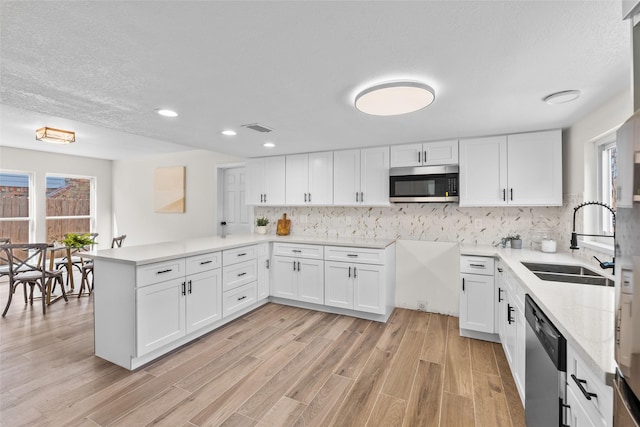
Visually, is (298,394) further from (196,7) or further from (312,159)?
(312,159)

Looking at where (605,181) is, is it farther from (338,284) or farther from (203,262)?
(203,262)

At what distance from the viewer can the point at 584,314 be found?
1.25 metres

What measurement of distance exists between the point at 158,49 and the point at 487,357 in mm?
3361

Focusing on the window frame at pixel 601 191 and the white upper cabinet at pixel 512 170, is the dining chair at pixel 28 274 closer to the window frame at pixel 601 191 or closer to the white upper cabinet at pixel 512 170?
the white upper cabinet at pixel 512 170

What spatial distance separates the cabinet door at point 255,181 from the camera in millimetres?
4457

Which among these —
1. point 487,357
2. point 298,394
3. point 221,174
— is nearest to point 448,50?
point 298,394

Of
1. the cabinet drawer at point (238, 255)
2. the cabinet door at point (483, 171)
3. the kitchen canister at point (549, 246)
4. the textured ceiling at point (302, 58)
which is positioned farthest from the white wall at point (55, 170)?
the kitchen canister at point (549, 246)

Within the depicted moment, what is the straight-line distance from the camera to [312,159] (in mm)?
4066

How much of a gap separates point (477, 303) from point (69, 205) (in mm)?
7812

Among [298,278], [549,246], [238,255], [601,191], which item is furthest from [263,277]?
[601,191]

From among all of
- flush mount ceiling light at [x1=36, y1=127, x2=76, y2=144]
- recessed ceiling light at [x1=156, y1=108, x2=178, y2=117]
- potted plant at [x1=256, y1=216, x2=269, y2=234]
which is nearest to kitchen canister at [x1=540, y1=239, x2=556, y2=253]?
potted plant at [x1=256, y1=216, x2=269, y2=234]

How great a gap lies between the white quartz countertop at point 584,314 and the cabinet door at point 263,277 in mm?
2836

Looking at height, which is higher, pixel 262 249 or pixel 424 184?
pixel 424 184

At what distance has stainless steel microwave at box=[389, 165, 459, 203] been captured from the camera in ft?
10.6
